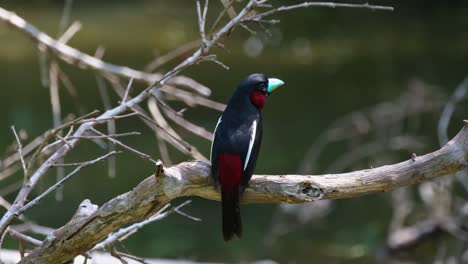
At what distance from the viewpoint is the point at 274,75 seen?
12586mm

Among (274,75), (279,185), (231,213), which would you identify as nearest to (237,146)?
(231,213)

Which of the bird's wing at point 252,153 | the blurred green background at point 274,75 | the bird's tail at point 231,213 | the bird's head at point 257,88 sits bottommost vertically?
the blurred green background at point 274,75

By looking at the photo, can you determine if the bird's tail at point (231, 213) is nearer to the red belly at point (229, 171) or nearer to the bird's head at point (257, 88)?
the red belly at point (229, 171)

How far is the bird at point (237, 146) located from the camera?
311cm

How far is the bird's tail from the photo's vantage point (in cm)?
312

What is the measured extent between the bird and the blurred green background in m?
0.24

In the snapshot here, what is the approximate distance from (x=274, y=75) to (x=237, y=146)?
9.38m

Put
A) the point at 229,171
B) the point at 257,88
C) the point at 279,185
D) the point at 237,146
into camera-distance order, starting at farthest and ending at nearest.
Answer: the point at 257,88 → the point at 237,146 → the point at 229,171 → the point at 279,185

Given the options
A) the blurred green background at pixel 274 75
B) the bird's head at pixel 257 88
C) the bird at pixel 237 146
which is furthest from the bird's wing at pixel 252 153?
the blurred green background at pixel 274 75

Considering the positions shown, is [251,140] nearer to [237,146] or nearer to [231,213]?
[237,146]

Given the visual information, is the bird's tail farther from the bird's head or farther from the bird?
the bird's head

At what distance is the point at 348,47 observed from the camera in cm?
1512

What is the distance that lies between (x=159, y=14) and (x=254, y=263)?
14029 mm

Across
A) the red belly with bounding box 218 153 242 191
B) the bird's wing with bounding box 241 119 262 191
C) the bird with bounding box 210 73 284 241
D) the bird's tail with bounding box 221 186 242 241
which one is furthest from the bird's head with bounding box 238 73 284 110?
the bird's tail with bounding box 221 186 242 241
